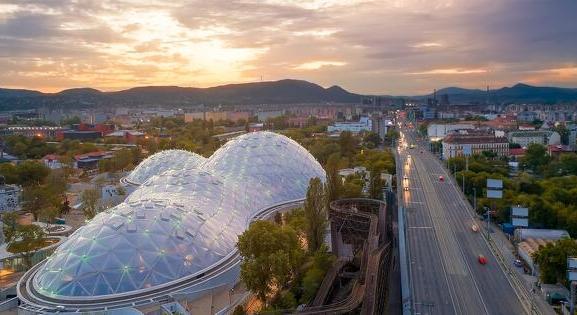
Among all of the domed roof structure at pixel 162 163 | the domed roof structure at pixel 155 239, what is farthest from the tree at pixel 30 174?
the domed roof structure at pixel 155 239

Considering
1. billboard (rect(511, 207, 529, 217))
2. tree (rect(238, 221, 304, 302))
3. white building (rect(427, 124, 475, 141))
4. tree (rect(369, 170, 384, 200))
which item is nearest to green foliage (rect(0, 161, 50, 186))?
tree (rect(369, 170, 384, 200))

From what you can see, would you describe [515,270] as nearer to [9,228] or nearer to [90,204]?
[90,204]

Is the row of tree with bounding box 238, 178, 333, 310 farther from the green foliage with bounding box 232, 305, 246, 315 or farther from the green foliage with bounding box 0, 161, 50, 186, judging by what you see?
the green foliage with bounding box 0, 161, 50, 186

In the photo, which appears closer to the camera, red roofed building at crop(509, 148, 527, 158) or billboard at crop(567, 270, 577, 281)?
billboard at crop(567, 270, 577, 281)

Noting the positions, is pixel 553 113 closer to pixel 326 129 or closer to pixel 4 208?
pixel 326 129

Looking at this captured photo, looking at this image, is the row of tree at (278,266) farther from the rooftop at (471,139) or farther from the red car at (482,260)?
the rooftop at (471,139)

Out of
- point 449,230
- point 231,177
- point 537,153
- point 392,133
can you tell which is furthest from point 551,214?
point 392,133
